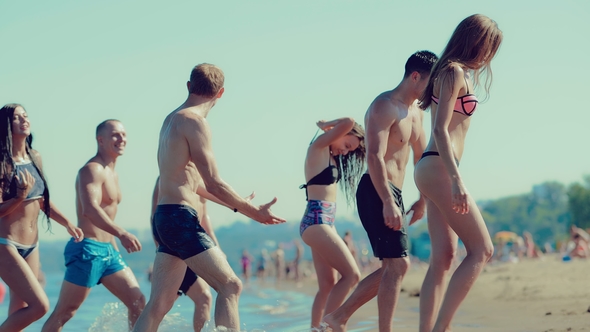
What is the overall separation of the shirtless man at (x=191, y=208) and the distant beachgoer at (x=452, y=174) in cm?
105

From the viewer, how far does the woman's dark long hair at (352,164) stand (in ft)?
23.4

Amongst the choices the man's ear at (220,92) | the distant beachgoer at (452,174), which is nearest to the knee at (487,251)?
Answer: the distant beachgoer at (452,174)

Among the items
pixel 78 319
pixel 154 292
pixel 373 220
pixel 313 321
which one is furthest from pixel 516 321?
pixel 78 319

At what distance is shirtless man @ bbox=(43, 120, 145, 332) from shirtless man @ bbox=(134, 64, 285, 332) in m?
1.21

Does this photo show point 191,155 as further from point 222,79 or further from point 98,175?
point 98,175

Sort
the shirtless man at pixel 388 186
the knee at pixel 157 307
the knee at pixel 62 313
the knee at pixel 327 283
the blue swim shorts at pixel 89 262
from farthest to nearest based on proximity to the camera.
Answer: the knee at pixel 327 283 < the blue swim shorts at pixel 89 262 < the knee at pixel 62 313 < the shirtless man at pixel 388 186 < the knee at pixel 157 307

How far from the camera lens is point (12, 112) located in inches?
246

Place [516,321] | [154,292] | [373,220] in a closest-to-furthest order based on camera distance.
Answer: [154,292] < [373,220] < [516,321]

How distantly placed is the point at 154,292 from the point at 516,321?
4.21 metres

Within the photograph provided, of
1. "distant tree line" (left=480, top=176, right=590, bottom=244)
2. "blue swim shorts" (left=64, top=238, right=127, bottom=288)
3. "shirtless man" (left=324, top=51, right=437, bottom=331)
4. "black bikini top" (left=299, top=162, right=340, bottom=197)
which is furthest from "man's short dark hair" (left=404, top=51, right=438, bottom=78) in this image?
"distant tree line" (left=480, top=176, right=590, bottom=244)

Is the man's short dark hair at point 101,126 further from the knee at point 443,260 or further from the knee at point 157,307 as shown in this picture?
the knee at point 443,260

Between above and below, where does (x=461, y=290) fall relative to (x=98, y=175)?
below

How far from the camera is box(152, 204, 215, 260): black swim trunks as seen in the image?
5.01 meters

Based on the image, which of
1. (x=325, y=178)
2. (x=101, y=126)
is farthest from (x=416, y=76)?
(x=101, y=126)
